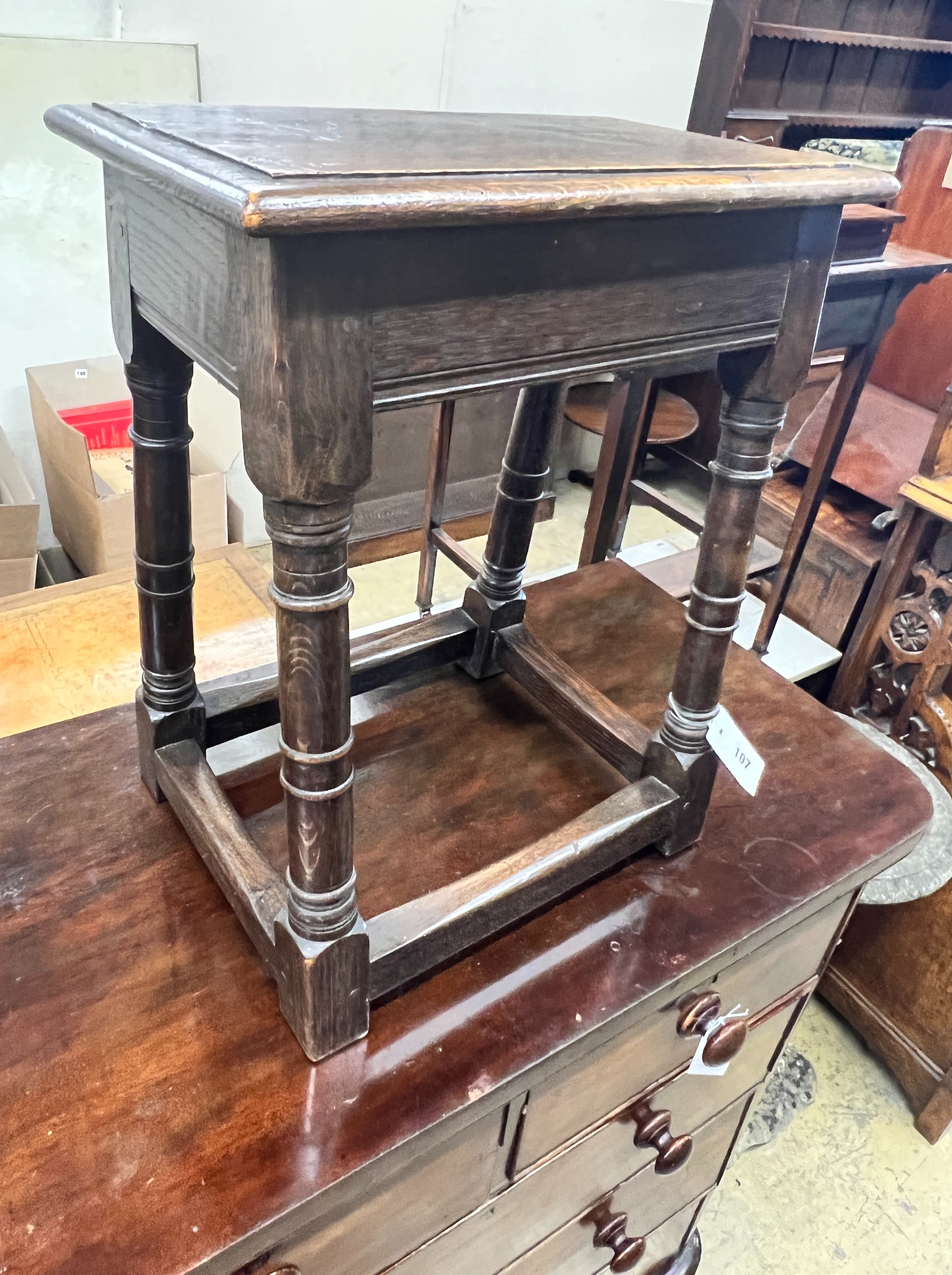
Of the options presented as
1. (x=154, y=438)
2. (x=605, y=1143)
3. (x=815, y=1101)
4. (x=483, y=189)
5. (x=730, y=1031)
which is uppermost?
(x=483, y=189)

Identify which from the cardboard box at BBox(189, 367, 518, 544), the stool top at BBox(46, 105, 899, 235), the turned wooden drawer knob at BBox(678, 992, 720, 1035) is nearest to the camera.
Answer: the stool top at BBox(46, 105, 899, 235)

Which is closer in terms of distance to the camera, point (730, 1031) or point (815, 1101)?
point (730, 1031)

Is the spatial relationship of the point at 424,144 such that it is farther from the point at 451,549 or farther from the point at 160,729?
the point at 451,549

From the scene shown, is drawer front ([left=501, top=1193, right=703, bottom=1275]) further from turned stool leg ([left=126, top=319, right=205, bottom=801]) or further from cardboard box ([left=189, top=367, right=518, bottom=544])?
cardboard box ([left=189, top=367, right=518, bottom=544])

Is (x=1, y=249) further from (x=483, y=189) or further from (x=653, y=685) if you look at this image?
(x=483, y=189)

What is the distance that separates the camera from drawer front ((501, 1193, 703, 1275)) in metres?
0.92

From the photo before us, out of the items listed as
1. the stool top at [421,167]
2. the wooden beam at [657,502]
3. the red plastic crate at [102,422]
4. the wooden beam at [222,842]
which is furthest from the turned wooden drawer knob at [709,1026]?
the red plastic crate at [102,422]

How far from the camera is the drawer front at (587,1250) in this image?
0.92 metres

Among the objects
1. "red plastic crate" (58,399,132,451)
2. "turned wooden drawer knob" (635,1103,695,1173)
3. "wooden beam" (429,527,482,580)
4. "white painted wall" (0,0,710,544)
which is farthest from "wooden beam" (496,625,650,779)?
"white painted wall" (0,0,710,544)

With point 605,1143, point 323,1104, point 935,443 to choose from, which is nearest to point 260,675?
point 323,1104

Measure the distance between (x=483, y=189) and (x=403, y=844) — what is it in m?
0.54

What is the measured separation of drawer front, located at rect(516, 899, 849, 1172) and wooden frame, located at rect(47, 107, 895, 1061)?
13cm

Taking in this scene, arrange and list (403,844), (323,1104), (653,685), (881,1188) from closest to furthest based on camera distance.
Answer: (323,1104) < (403,844) < (653,685) < (881,1188)

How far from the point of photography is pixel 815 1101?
158 centimetres
